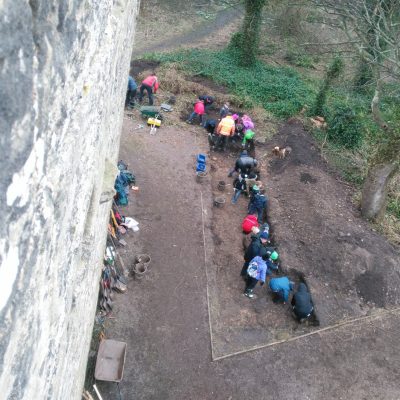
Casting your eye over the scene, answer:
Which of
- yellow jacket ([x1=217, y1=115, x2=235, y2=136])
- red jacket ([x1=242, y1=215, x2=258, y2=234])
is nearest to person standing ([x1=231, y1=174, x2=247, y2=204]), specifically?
red jacket ([x1=242, y1=215, x2=258, y2=234])

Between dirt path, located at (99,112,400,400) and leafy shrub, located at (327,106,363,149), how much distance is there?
11.9ft

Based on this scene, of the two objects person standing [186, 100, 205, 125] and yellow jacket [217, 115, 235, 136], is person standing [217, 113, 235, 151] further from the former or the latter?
person standing [186, 100, 205, 125]

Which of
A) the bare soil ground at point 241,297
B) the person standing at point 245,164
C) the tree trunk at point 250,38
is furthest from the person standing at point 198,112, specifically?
the tree trunk at point 250,38

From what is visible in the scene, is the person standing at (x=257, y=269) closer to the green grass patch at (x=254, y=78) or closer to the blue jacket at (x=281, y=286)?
the blue jacket at (x=281, y=286)

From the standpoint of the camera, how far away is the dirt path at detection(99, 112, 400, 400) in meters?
7.29

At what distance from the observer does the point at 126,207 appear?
10367 millimetres

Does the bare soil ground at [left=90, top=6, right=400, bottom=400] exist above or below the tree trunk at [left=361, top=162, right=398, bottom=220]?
below

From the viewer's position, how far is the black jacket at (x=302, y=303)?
27.8 feet

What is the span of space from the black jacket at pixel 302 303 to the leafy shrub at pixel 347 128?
775cm

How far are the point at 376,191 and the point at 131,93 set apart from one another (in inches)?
325

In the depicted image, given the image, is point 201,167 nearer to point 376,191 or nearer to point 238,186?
point 238,186

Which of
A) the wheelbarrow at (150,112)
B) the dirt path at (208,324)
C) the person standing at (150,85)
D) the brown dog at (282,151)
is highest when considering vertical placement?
the person standing at (150,85)

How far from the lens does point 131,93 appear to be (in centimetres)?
1402

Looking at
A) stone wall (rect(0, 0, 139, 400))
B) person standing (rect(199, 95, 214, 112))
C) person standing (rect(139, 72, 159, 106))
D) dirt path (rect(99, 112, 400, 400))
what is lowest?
dirt path (rect(99, 112, 400, 400))
